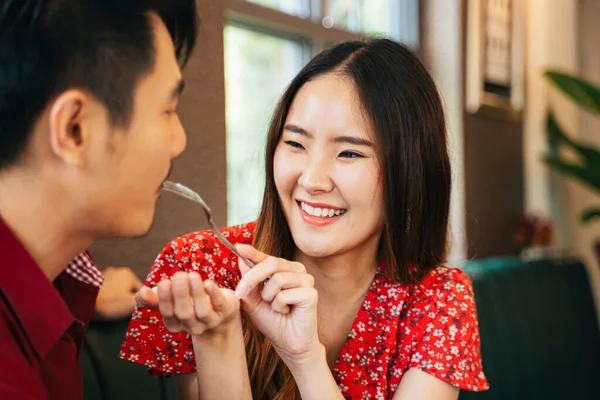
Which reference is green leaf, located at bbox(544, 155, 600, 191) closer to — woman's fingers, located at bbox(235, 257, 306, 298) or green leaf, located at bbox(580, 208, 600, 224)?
green leaf, located at bbox(580, 208, 600, 224)

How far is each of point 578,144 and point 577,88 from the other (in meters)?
0.28

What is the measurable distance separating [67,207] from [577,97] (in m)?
2.73

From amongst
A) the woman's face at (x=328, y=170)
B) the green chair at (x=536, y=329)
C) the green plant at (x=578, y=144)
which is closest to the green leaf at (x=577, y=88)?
the green plant at (x=578, y=144)

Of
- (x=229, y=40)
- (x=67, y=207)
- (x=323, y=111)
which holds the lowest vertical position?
(x=67, y=207)

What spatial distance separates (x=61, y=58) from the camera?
0.64 metres

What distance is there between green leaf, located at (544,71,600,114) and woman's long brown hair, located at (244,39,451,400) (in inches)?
71.6

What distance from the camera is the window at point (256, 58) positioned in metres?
2.08

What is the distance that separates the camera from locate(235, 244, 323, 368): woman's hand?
96cm

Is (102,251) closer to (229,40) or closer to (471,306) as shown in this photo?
(471,306)

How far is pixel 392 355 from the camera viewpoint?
53.5 inches

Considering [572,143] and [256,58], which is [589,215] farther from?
[256,58]

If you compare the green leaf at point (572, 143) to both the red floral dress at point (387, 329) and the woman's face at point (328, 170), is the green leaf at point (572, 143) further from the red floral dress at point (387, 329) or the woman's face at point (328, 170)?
the woman's face at point (328, 170)

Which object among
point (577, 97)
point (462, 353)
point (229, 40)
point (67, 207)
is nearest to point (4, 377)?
point (67, 207)

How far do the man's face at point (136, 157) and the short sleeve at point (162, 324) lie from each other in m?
0.47
